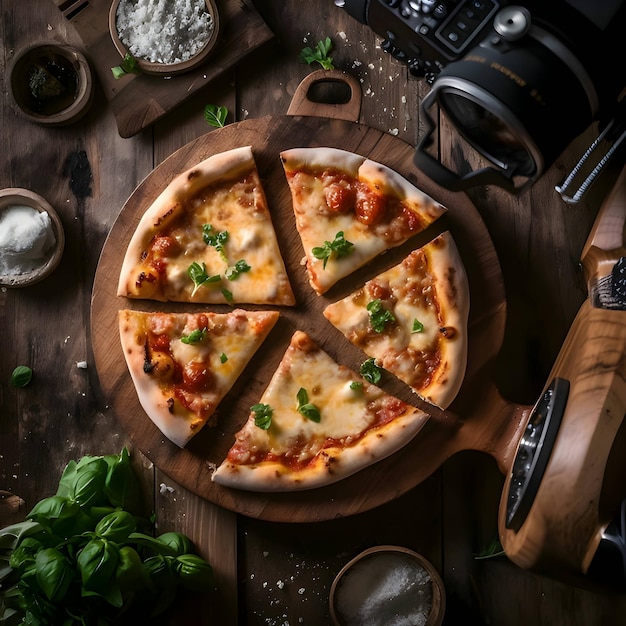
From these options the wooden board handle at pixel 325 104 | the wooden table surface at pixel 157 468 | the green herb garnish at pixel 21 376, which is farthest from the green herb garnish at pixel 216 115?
the green herb garnish at pixel 21 376

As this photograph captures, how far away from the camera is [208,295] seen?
3.92 metres

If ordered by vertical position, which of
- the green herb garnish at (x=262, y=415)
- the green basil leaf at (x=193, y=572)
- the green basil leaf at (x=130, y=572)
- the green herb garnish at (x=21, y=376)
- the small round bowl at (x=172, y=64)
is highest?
the small round bowl at (x=172, y=64)

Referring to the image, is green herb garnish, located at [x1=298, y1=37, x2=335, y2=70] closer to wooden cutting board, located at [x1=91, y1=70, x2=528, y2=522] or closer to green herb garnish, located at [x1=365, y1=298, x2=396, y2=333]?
wooden cutting board, located at [x1=91, y1=70, x2=528, y2=522]

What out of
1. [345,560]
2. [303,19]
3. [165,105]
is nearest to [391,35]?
[303,19]

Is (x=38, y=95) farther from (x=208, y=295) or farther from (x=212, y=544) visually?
(x=212, y=544)

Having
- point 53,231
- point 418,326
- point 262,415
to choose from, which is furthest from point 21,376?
point 418,326

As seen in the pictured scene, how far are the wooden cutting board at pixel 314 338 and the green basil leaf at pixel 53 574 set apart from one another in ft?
2.24

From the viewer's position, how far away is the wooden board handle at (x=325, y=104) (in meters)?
3.99

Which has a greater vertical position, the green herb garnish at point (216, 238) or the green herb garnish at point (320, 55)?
the green herb garnish at point (320, 55)

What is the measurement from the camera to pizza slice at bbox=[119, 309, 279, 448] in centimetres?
374

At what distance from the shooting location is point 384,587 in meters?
3.71

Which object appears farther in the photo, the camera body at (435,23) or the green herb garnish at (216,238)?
the green herb garnish at (216,238)

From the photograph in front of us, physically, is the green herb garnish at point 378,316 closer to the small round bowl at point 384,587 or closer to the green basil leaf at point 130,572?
the small round bowl at point 384,587

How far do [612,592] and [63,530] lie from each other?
221 centimetres
